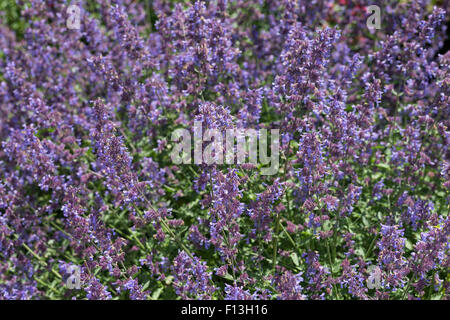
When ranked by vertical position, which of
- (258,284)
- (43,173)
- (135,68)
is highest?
(135,68)

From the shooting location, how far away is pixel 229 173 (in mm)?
4012

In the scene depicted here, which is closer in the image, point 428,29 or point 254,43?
point 428,29

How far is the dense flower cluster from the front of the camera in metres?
4.36

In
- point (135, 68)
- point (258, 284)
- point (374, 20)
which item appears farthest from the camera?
point (374, 20)

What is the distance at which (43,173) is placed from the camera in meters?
5.01

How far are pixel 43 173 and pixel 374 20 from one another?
4429 mm

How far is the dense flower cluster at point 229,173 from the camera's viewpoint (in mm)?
4355

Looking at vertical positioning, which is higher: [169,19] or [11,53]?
[169,19]

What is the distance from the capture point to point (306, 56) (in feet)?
14.6

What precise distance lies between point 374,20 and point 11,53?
189 inches
